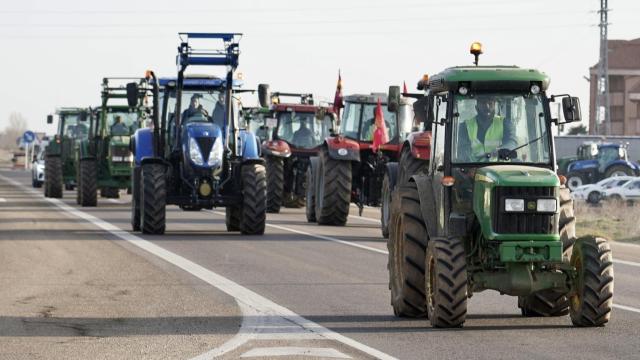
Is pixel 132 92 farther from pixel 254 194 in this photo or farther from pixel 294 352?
pixel 294 352

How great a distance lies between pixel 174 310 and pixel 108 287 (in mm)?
2649

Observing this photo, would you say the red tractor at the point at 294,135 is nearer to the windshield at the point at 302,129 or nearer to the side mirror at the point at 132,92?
the windshield at the point at 302,129

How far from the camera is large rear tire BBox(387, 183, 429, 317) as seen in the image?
47.6 ft

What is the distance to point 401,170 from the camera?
25.2m

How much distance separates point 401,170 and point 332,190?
582cm

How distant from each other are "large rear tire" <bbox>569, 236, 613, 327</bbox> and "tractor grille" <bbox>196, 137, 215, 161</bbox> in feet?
47.0

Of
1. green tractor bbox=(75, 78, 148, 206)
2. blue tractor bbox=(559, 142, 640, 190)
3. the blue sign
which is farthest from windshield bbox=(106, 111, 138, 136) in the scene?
the blue sign

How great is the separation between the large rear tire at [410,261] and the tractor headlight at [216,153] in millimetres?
Answer: 12590

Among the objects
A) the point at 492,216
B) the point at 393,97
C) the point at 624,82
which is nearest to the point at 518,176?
the point at 492,216

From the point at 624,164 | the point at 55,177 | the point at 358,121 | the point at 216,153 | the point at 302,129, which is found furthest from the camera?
the point at 624,164

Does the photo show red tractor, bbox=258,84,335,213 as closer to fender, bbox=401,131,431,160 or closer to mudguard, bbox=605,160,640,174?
fender, bbox=401,131,431,160

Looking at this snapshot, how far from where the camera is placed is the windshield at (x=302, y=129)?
38406 mm

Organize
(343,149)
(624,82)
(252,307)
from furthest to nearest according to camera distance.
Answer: (624,82) → (343,149) → (252,307)

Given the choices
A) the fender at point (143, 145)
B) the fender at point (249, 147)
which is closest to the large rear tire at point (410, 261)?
the fender at point (249, 147)
